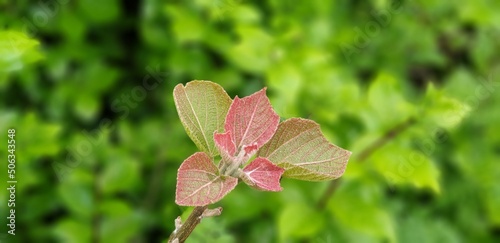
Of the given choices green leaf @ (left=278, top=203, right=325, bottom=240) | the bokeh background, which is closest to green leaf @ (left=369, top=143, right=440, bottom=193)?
the bokeh background

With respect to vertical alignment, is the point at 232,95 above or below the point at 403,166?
above

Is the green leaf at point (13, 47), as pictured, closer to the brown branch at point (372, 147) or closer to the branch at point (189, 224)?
the branch at point (189, 224)

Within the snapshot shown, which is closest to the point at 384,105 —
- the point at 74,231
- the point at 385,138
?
the point at 385,138

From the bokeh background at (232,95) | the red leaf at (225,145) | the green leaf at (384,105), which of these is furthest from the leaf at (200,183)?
the green leaf at (384,105)

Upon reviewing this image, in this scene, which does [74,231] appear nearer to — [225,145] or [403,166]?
[403,166]

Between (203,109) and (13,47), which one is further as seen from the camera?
(13,47)

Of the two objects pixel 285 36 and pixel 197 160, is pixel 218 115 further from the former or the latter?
pixel 285 36

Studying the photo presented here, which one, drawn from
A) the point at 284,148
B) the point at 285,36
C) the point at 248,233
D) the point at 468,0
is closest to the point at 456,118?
the point at 285,36
